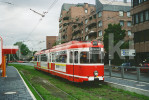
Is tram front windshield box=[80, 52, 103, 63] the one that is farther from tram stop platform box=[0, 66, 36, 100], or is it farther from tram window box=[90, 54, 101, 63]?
tram stop platform box=[0, 66, 36, 100]

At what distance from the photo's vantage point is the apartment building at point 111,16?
4766 cm

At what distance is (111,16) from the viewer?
4919 centimetres

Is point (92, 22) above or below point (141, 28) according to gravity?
above

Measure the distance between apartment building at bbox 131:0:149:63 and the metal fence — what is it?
1345 cm

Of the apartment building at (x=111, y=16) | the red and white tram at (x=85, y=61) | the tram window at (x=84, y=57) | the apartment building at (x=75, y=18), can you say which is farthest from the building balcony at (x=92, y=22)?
the tram window at (x=84, y=57)

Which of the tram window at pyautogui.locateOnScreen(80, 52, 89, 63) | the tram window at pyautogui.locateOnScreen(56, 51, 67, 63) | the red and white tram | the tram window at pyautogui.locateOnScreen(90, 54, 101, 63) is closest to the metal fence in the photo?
the red and white tram

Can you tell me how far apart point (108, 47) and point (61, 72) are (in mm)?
22352

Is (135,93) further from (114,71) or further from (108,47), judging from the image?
(108,47)

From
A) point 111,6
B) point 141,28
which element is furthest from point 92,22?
point 141,28

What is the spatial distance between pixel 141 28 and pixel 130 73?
1825 cm

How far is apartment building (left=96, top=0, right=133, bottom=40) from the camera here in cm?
4766

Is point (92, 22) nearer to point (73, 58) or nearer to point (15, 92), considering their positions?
point (73, 58)

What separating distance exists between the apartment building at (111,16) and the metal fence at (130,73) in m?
30.6

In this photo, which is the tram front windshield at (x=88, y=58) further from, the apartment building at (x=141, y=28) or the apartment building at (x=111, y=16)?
the apartment building at (x=111, y=16)
